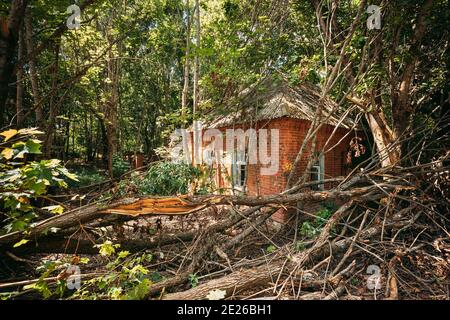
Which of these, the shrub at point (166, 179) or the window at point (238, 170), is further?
the window at point (238, 170)

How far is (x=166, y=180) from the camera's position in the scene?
8.55 metres

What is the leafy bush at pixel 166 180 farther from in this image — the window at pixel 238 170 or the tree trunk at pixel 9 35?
the tree trunk at pixel 9 35

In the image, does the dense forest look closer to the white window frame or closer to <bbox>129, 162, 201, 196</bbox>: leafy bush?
<bbox>129, 162, 201, 196</bbox>: leafy bush

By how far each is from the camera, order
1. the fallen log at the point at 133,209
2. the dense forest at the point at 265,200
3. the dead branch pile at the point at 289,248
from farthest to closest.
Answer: the dead branch pile at the point at 289,248
the fallen log at the point at 133,209
the dense forest at the point at 265,200

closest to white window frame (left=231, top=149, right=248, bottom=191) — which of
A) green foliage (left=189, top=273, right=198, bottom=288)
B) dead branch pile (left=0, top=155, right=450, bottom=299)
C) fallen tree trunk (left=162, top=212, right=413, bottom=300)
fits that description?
dead branch pile (left=0, top=155, right=450, bottom=299)

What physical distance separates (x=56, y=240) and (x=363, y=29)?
7.08m

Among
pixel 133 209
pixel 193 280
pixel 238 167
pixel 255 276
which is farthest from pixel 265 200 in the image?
pixel 238 167

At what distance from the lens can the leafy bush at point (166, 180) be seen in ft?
27.6

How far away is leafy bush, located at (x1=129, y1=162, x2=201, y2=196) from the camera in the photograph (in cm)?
840

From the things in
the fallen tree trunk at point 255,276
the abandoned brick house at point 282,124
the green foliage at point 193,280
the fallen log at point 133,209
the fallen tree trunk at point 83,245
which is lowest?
the green foliage at point 193,280

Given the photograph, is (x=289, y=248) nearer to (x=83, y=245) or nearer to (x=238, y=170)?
(x=83, y=245)

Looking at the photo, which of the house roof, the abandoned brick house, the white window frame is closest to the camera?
the house roof

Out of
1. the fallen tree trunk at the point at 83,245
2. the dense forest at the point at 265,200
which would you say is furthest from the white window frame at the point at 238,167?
the fallen tree trunk at the point at 83,245
